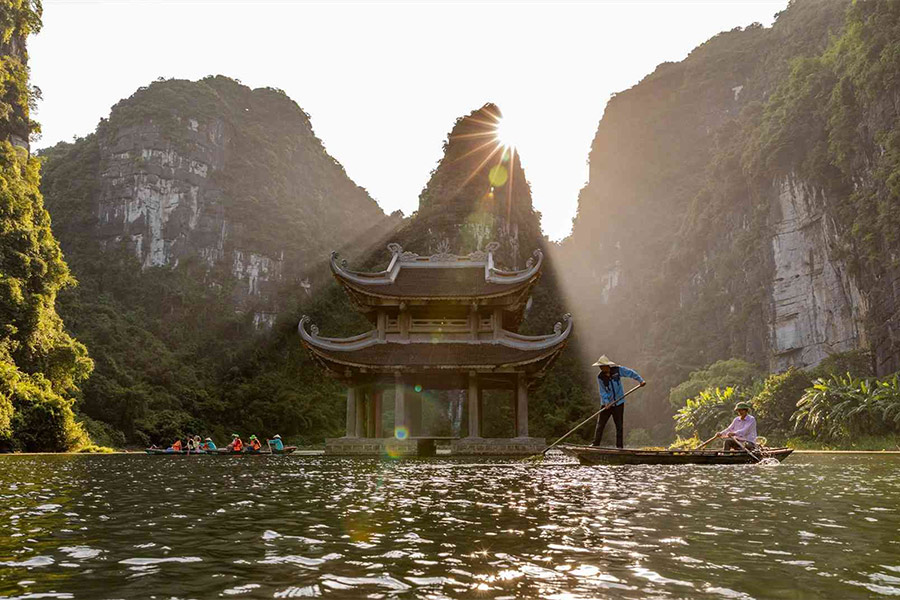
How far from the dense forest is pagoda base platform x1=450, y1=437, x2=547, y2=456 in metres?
12.6

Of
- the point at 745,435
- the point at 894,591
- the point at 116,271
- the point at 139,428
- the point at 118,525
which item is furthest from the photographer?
the point at 116,271

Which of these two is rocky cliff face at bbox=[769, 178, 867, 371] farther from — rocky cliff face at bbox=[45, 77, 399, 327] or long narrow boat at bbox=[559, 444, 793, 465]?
rocky cliff face at bbox=[45, 77, 399, 327]

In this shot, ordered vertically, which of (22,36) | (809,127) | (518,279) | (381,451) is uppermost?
(22,36)

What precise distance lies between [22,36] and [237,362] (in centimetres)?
4045

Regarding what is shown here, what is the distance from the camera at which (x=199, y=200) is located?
9438 centimetres

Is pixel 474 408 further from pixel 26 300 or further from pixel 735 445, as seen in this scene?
pixel 26 300

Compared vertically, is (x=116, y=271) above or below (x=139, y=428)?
above

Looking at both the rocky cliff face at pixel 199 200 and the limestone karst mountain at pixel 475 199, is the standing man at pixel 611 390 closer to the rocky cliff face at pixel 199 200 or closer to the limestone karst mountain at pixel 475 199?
the limestone karst mountain at pixel 475 199

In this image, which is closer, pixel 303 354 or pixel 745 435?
pixel 745 435

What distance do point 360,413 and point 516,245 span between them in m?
55.4

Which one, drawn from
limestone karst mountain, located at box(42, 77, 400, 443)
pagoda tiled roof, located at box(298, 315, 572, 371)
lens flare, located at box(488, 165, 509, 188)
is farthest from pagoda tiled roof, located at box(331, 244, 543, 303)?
lens flare, located at box(488, 165, 509, 188)

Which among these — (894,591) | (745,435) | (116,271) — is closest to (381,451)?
(745,435)

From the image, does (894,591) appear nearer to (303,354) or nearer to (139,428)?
(139,428)

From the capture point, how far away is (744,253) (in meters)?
59.0
